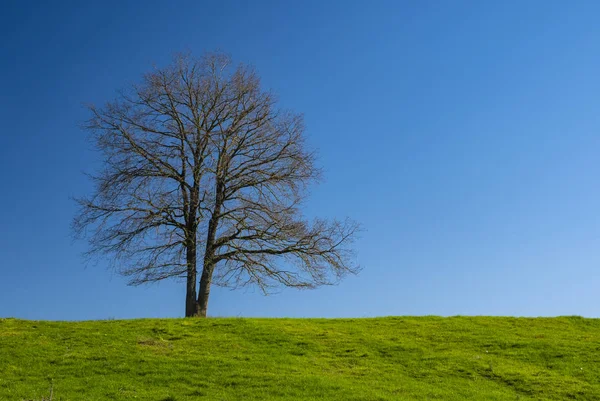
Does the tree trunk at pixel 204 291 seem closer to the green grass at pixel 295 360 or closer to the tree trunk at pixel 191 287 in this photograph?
the tree trunk at pixel 191 287

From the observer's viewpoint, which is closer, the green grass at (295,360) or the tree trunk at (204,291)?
the green grass at (295,360)

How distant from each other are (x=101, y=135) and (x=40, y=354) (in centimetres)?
1470

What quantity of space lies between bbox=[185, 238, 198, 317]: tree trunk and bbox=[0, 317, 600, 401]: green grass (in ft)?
10.8

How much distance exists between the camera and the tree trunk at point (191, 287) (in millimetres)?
32062

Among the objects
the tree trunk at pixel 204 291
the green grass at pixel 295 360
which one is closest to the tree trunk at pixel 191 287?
the tree trunk at pixel 204 291

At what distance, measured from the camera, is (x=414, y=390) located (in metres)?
19.6

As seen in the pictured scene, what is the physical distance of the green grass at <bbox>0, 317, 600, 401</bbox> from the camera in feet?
62.5

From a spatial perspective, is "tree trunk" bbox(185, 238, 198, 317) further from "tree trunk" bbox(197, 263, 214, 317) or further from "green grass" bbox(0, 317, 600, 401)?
"green grass" bbox(0, 317, 600, 401)

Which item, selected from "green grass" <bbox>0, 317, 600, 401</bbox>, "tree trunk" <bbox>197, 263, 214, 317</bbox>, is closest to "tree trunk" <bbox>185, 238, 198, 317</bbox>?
"tree trunk" <bbox>197, 263, 214, 317</bbox>

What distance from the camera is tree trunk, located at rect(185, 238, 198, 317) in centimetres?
3206

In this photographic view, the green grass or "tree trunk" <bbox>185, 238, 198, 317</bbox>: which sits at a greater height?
"tree trunk" <bbox>185, 238, 198, 317</bbox>

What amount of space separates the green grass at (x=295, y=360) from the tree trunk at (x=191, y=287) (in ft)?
10.8

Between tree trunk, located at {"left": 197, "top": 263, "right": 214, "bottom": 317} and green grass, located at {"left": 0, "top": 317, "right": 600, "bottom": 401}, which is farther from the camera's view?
tree trunk, located at {"left": 197, "top": 263, "right": 214, "bottom": 317}

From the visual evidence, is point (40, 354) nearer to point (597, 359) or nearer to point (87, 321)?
point (87, 321)
